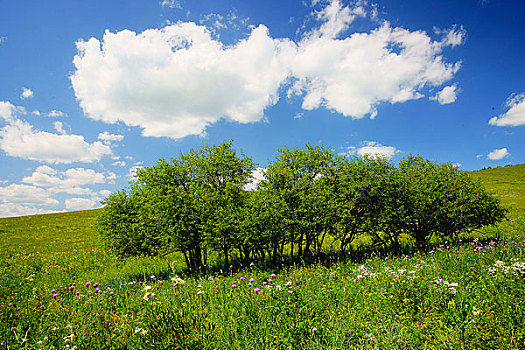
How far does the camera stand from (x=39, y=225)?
134ft

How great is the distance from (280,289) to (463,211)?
505 inches

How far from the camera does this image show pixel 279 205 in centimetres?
1190

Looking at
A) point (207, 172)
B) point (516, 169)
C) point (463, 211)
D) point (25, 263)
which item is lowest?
point (25, 263)

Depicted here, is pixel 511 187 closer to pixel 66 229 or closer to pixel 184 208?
pixel 184 208

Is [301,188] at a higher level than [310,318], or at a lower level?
higher

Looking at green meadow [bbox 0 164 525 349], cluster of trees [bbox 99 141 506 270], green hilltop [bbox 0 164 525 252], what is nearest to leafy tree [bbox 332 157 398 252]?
cluster of trees [bbox 99 141 506 270]

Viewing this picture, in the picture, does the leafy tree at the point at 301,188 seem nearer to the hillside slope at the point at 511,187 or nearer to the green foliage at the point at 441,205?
the green foliage at the point at 441,205

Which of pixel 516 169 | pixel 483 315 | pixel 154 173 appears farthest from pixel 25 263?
pixel 516 169

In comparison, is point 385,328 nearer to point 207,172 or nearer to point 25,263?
point 207,172

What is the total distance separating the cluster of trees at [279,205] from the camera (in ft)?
38.8

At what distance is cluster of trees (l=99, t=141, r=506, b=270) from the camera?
11820mm

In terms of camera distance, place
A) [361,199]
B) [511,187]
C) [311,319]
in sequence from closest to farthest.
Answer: [311,319] < [361,199] < [511,187]

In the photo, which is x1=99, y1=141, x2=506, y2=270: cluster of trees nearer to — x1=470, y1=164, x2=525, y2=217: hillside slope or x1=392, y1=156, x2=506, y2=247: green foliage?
x1=392, y1=156, x2=506, y2=247: green foliage

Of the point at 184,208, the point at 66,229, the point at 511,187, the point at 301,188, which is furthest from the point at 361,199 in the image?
the point at 511,187
